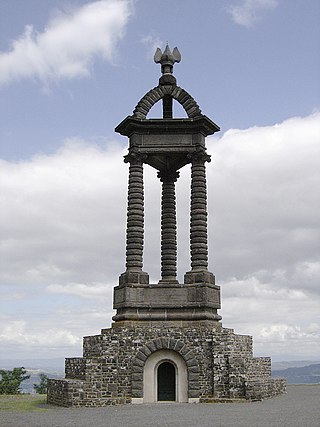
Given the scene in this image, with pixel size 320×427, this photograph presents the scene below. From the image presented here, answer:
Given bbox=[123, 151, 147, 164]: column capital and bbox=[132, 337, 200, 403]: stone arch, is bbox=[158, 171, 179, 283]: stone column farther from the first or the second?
bbox=[132, 337, 200, 403]: stone arch

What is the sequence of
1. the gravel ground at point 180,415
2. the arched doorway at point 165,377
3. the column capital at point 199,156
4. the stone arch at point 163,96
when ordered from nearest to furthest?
the gravel ground at point 180,415 < the arched doorway at point 165,377 < the column capital at point 199,156 < the stone arch at point 163,96

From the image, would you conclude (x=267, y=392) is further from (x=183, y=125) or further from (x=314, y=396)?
(x=183, y=125)

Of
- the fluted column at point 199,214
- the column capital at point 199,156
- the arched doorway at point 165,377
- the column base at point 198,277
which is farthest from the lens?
the column capital at point 199,156

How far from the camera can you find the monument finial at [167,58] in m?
28.3

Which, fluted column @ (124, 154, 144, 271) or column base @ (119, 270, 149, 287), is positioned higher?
fluted column @ (124, 154, 144, 271)

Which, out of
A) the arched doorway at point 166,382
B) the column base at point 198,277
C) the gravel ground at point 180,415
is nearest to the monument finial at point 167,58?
the column base at point 198,277

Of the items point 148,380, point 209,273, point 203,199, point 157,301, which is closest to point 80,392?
point 148,380

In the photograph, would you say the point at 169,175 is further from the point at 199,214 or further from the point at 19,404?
the point at 19,404

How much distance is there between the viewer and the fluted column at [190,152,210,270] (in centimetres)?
2547

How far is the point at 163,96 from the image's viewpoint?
89.9ft

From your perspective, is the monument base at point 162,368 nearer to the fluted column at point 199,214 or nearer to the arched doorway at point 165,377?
the arched doorway at point 165,377

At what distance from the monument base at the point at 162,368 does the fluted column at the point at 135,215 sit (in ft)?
8.87

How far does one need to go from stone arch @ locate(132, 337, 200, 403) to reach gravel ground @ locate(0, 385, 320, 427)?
100cm

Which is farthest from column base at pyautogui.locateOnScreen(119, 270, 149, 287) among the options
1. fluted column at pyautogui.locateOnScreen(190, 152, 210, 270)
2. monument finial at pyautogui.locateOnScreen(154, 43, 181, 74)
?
monument finial at pyautogui.locateOnScreen(154, 43, 181, 74)
